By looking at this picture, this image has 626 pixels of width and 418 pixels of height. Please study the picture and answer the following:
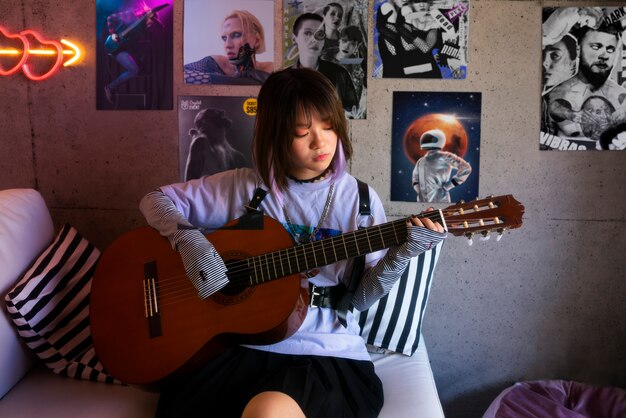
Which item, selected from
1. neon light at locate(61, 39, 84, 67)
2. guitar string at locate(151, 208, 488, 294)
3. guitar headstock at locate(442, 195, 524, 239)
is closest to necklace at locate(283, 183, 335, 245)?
guitar string at locate(151, 208, 488, 294)

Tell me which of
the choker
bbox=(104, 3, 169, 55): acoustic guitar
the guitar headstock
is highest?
bbox=(104, 3, 169, 55): acoustic guitar

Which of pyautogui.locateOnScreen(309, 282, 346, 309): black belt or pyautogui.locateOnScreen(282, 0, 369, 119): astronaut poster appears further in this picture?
pyautogui.locateOnScreen(282, 0, 369, 119): astronaut poster

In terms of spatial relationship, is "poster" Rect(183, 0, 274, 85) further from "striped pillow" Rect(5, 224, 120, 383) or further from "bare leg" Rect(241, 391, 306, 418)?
"bare leg" Rect(241, 391, 306, 418)

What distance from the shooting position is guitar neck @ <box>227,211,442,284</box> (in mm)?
1220

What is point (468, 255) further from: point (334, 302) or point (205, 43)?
point (205, 43)

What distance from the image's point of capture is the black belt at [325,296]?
1.38 metres

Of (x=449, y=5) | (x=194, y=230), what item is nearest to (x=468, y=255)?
(x=449, y=5)

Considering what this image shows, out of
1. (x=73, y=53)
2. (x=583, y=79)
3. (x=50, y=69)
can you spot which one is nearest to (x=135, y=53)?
(x=73, y=53)

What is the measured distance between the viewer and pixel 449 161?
182 cm

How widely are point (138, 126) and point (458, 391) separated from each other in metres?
1.79

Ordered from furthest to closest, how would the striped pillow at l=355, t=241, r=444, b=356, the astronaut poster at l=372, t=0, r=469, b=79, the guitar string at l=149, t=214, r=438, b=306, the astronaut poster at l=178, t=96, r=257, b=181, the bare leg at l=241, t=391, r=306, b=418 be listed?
the astronaut poster at l=178, t=96, r=257, b=181 → the astronaut poster at l=372, t=0, r=469, b=79 → the striped pillow at l=355, t=241, r=444, b=356 → the guitar string at l=149, t=214, r=438, b=306 → the bare leg at l=241, t=391, r=306, b=418

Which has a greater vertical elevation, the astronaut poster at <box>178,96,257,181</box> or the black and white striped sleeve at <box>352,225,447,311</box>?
the astronaut poster at <box>178,96,257,181</box>

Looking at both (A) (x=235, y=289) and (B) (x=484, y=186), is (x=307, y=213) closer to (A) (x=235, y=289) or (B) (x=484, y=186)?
(A) (x=235, y=289)

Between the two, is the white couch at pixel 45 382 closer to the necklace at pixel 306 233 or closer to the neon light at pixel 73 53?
the necklace at pixel 306 233
